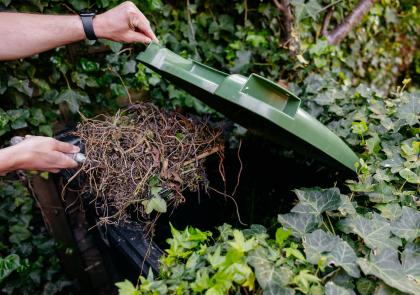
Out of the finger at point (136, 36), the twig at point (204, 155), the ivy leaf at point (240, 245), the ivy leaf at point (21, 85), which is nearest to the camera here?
the ivy leaf at point (240, 245)

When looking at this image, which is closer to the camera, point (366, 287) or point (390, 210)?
point (366, 287)

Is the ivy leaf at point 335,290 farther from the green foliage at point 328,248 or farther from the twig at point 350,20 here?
the twig at point 350,20

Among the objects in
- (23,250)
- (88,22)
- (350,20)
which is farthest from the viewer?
(350,20)

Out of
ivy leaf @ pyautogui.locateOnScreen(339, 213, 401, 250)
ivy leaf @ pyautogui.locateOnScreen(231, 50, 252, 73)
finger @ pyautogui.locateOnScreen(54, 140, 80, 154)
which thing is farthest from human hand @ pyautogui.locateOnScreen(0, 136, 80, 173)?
ivy leaf @ pyautogui.locateOnScreen(231, 50, 252, 73)

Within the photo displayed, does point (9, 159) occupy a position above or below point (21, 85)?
below

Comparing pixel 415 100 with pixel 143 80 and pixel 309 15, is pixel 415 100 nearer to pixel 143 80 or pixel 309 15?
pixel 309 15

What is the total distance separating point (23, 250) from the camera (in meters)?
2.09

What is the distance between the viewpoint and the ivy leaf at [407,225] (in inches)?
39.7

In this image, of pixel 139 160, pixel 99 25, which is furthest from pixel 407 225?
pixel 99 25

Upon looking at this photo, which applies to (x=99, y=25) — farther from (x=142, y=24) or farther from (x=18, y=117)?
(x=18, y=117)

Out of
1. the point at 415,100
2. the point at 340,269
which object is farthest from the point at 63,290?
the point at 415,100

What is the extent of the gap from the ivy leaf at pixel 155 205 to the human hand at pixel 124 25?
26.9 inches

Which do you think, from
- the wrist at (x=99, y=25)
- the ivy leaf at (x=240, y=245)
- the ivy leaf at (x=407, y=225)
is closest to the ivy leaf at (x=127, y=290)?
the ivy leaf at (x=240, y=245)

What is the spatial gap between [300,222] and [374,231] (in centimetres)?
20
